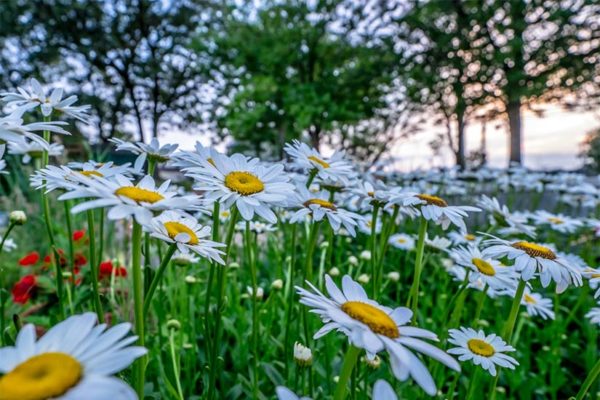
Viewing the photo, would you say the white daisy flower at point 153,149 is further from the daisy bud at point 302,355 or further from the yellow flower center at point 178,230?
the daisy bud at point 302,355

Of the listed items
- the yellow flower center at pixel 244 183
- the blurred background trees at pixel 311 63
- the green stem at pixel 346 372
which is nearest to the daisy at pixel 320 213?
the yellow flower center at pixel 244 183

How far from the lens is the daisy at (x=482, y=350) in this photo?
2.74 feet

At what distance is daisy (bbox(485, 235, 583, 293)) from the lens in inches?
32.2

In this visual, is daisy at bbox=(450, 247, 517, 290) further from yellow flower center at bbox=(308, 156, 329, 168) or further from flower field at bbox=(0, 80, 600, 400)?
yellow flower center at bbox=(308, 156, 329, 168)

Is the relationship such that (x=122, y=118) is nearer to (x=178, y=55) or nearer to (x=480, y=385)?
(x=178, y=55)

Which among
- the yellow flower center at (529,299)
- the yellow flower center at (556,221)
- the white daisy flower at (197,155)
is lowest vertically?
the yellow flower center at (529,299)

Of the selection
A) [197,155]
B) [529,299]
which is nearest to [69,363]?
[197,155]

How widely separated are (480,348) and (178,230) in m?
0.59

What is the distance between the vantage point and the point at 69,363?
0.37 metres

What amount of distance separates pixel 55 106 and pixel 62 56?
14.2m

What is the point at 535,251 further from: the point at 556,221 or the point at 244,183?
the point at 556,221

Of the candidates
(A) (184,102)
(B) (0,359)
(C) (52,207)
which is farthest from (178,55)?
(B) (0,359)

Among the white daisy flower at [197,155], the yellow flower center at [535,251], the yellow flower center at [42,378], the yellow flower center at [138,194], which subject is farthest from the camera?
the yellow flower center at [535,251]

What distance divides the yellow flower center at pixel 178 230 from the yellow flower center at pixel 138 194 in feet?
0.25
